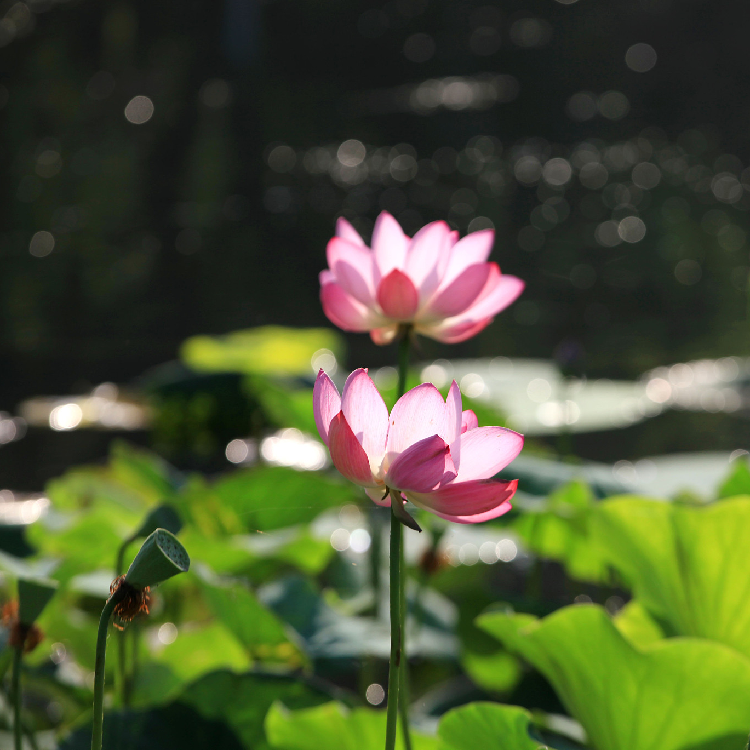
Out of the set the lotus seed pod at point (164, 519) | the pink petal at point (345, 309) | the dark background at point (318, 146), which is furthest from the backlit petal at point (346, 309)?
the dark background at point (318, 146)

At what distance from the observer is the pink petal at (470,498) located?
306 millimetres

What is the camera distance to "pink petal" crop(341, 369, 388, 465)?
307 millimetres

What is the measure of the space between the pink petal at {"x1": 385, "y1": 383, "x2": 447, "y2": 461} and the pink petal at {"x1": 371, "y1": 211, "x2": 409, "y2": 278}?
183mm

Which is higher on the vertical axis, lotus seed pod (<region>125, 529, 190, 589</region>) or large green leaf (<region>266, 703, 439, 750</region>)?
lotus seed pod (<region>125, 529, 190, 589</region>)

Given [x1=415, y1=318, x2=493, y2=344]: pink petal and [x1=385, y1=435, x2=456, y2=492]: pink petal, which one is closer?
[x1=385, y1=435, x2=456, y2=492]: pink petal

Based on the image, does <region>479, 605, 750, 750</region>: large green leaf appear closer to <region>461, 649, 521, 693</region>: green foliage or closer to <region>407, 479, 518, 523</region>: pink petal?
<region>407, 479, 518, 523</region>: pink petal

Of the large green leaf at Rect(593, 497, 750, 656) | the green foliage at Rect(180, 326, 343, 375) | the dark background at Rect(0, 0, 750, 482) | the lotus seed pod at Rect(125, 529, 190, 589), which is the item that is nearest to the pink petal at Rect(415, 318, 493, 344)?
the large green leaf at Rect(593, 497, 750, 656)

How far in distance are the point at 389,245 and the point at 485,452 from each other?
0.66ft

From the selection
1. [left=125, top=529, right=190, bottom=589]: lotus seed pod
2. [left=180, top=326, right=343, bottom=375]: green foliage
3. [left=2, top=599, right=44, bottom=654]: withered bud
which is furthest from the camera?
[left=180, top=326, right=343, bottom=375]: green foliage

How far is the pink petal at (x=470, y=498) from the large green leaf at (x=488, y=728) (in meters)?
0.11

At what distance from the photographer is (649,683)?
0.40 m

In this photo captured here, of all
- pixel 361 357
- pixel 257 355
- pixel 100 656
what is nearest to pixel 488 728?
pixel 100 656

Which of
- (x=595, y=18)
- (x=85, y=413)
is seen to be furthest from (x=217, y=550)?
(x=595, y=18)

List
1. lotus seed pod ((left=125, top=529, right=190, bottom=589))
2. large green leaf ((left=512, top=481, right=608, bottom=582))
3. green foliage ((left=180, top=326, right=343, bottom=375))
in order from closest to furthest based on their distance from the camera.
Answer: lotus seed pod ((left=125, top=529, right=190, bottom=589)) → large green leaf ((left=512, top=481, right=608, bottom=582)) → green foliage ((left=180, top=326, right=343, bottom=375))
